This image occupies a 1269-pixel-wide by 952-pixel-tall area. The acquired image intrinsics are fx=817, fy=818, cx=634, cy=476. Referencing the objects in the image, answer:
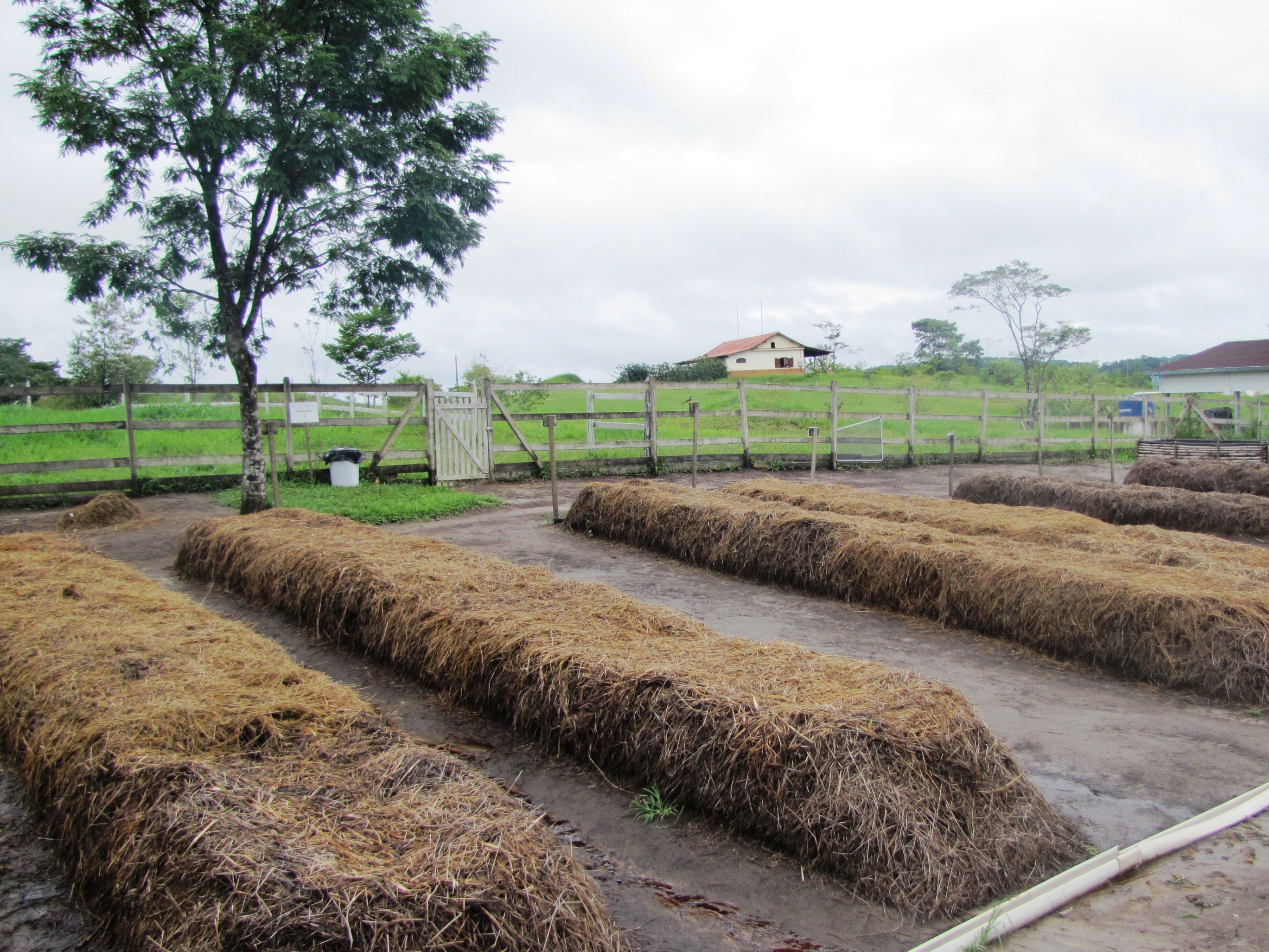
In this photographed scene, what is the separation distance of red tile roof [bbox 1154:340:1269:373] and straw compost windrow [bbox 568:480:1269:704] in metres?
40.2

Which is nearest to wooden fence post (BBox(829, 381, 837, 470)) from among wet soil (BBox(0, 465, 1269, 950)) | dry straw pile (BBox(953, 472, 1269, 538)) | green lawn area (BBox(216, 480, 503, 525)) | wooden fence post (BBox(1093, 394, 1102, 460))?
dry straw pile (BBox(953, 472, 1269, 538))

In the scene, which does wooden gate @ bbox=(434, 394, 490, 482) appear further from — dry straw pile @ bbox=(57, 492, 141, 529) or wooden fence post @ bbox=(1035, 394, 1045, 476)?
wooden fence post @ bbox=(1035, 394, 1045, 476)

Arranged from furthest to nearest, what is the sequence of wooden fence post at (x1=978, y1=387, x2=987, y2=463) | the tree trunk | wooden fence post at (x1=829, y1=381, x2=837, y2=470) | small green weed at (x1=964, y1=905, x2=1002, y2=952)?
wooden fence post at (x1=978, y1=387, x2=987, y2=463)
wooden fence post at (x1=829, y1=381, x2=837, y2=470)
the tree trunk
small green weed at (x1=964, y1=905, x2=1002, y2=952)

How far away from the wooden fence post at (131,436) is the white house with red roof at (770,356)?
141 feet

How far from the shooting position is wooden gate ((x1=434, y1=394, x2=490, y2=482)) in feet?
48.5

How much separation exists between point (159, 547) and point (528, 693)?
7187 millimetres

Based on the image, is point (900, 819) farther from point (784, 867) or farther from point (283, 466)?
point (283, 466)

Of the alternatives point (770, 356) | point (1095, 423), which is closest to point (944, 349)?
point (770, 356)

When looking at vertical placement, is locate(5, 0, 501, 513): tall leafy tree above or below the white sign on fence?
above

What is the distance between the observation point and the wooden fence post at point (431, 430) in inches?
575

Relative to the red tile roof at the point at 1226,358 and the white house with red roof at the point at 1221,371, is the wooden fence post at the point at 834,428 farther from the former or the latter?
the red tile roof at the point at 1226,358

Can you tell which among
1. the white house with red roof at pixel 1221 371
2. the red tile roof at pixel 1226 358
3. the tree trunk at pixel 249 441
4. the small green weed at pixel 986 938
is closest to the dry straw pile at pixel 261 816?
the small green weed at pixel 986 938

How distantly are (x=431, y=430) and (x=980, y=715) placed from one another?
12.1 metres

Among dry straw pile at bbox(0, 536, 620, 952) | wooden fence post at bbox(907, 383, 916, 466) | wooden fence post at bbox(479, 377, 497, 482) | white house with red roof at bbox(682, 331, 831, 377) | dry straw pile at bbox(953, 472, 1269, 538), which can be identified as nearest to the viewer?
dry straw pile at bbox(0, 536, 620, 952)
